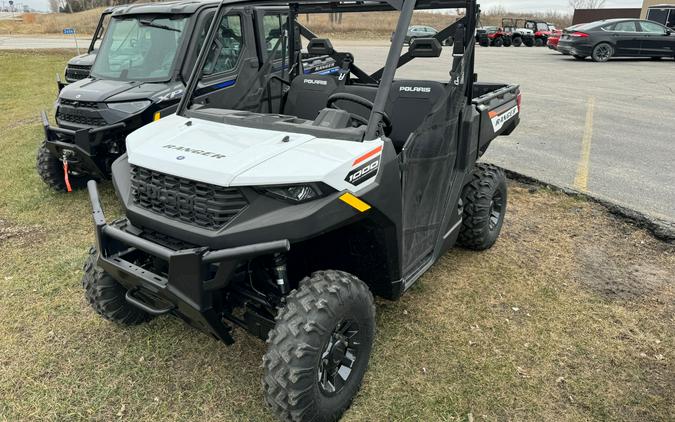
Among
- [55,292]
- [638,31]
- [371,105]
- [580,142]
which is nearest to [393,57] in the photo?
[371,105]

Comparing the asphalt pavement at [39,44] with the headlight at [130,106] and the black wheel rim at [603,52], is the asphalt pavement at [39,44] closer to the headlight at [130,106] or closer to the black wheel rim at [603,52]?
the headlight at [130,106]

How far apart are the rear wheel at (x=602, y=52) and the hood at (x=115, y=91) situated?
16626 mm

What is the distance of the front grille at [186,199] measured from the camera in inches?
87.9

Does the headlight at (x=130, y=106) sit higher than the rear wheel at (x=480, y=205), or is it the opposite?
the headlight at (x=130, y=106)

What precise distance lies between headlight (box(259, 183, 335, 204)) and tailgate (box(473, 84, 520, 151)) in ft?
6.36

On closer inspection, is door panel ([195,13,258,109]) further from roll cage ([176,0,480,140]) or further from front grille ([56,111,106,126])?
roll cage ([176,0,480,140])

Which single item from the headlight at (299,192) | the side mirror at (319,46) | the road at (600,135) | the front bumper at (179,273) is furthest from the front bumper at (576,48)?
the front bumper at (179,273)

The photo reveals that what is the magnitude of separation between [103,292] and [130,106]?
2.83 metres

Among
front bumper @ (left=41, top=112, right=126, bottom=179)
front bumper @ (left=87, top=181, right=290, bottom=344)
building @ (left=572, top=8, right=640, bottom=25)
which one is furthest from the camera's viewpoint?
building @ (left=572, top=8, right=640, bottom=25)

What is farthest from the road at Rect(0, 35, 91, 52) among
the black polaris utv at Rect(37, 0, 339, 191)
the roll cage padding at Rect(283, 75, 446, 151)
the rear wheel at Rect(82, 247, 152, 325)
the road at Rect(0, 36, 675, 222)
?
the rear wheel at Rect(82, 247, 152, 325)

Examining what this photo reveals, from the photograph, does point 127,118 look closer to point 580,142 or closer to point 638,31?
point 580,142

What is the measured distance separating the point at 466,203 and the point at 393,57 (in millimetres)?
1853

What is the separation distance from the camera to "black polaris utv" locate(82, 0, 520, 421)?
2.19 metres

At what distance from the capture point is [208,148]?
96.0 inches
